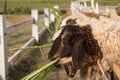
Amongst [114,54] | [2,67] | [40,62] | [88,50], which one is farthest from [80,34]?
[40,62]

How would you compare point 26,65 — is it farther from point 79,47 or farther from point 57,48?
point 79,47

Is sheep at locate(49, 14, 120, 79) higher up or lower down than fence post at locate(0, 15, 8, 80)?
higher up

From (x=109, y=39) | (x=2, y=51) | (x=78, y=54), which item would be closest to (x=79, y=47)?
(x=78, y=54)

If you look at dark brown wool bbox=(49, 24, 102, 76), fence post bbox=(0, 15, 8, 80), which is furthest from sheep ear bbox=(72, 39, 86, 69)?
fence post bbox=(0, 15, 8, 80)

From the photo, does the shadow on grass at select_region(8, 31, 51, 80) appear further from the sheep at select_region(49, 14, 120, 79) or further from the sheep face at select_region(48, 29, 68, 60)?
the sheep at select_region(49, 14, 120, 79)

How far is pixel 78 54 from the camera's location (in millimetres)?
1464

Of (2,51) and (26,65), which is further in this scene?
(26,65)

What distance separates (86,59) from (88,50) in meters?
0.04

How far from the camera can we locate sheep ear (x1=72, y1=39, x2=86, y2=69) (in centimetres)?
147

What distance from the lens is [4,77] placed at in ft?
17.6

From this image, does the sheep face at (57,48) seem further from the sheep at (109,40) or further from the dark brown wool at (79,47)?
the sheep at (109,40)

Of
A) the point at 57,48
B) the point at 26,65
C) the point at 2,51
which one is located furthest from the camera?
the point at 26,65

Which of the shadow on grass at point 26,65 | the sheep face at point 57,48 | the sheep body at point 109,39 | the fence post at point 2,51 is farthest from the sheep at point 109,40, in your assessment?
the shadow on grass at point 26,65

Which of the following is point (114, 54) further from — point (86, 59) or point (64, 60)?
point (64, 60)
